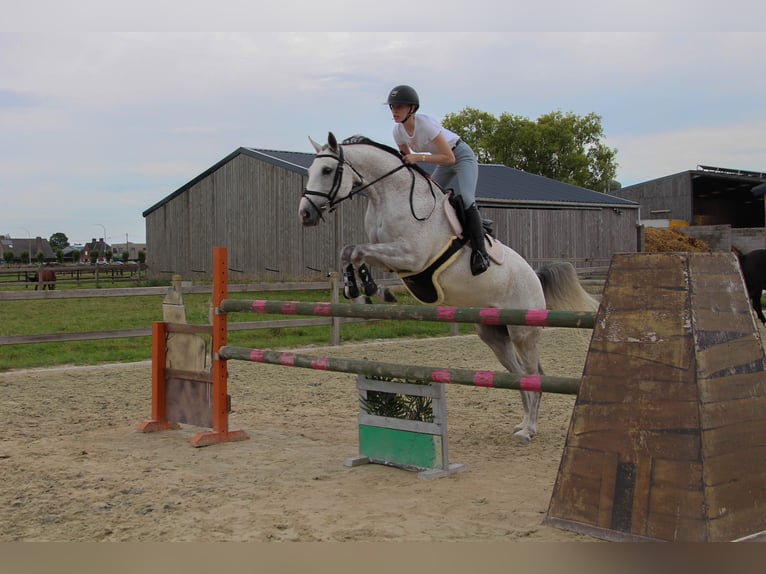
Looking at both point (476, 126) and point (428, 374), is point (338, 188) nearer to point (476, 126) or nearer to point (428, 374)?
point (428, 374)

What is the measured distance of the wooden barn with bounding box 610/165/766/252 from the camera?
3036 centimetres

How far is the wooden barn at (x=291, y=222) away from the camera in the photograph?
18703 mm

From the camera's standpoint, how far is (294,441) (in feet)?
16.3

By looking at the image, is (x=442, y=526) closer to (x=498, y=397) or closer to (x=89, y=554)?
(x=89, y=554)

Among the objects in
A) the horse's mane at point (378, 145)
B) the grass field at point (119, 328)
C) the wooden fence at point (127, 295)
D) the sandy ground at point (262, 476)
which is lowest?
the sandy ground at point (262, 476)

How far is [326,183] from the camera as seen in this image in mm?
4277

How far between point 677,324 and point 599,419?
470 mm

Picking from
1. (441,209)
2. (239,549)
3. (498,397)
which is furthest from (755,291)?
(239,549)

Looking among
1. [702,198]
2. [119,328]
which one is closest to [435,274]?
[119,328]

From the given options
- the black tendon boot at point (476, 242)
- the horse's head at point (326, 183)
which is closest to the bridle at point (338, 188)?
the horse's head at point (326, 183)

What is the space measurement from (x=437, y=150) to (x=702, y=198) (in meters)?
32.6

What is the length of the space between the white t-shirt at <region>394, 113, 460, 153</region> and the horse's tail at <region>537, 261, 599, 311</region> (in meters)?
1.30

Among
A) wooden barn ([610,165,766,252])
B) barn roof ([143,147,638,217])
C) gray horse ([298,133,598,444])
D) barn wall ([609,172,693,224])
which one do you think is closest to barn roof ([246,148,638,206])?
barn roof ([143,147,638,217])

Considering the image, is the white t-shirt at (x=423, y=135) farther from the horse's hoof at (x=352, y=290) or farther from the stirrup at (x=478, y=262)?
the horse's hoof at (x=352, y=290)
